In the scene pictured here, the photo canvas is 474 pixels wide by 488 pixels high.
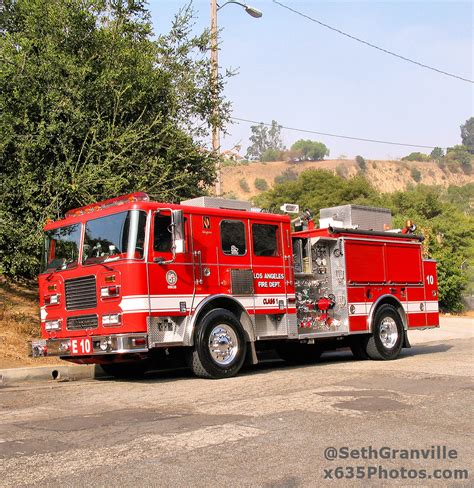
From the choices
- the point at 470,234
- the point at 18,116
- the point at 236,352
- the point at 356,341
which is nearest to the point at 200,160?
the point at 18,116

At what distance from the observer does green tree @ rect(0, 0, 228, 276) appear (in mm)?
13195

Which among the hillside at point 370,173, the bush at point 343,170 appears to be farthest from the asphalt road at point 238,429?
the bush at point 343,170

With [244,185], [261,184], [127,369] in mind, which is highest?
[244,185]

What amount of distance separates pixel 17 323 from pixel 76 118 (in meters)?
4.28

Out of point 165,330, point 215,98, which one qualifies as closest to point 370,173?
point 215,98

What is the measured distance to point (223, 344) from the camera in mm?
10125

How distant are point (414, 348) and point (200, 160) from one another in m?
6.92

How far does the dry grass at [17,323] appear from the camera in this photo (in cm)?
1192

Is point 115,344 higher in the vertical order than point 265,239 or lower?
lower

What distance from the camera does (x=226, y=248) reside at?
10562 mm

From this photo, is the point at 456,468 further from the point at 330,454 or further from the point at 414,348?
the point at 414,348

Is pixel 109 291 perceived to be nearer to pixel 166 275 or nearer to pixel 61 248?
pixel 166 275

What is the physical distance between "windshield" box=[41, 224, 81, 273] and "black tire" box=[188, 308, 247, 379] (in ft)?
7.33

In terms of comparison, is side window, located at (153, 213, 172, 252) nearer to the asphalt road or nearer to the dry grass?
the asphalt road
